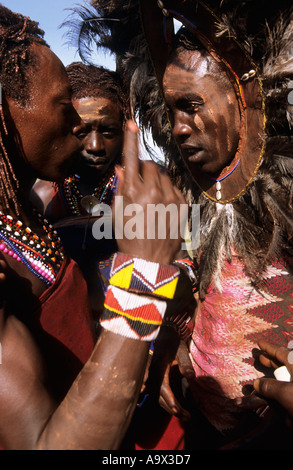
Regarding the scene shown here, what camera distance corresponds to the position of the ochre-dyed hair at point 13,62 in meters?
1.12

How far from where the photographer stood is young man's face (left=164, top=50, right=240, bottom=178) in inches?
57.4

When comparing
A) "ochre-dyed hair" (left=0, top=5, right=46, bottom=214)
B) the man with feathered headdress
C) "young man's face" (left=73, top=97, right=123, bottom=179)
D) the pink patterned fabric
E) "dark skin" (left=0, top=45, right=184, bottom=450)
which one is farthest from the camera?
"young man's face" (left=73, top=97, right=123, bottom=179)

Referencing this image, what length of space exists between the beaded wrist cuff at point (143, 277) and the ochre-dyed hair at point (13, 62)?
557 millimetres

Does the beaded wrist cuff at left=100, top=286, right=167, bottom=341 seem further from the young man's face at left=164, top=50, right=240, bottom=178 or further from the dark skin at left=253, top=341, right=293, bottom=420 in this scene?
the young man's face at left=164, top=50, right=240, bottom=178

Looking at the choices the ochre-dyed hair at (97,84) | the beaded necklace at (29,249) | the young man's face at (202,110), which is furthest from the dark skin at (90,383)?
the ochre-dyed hair at (97,84)

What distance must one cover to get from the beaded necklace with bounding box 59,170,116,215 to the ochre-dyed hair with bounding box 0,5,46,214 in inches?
56.4

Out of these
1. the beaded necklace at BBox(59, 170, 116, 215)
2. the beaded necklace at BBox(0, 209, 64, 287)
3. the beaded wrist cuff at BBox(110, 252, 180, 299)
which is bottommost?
the beaded necklace at BBox(59, 170, 116, 215)

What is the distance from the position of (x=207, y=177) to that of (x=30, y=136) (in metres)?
0.88

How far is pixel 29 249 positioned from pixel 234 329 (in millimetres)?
1008

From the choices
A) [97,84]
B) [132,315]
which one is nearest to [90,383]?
[132,315]

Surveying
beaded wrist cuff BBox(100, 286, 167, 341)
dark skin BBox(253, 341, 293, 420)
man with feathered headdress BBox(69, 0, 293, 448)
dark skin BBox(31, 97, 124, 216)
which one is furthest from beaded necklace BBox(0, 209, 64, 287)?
dark skin BBox(31, 97, 124, 216)

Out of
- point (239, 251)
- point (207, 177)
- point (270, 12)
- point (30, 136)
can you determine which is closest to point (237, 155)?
point (207, 177)

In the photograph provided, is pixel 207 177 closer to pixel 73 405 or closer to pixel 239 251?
pixel 239 251

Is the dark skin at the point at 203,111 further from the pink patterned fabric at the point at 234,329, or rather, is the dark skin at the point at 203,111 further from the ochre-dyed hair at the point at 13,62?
the ochre-dyed hair at the point at 13,62
